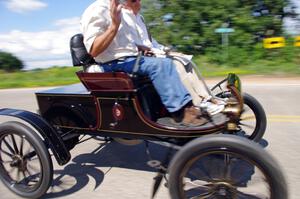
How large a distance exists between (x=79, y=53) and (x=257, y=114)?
6.17 ft

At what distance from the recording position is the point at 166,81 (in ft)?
10.7

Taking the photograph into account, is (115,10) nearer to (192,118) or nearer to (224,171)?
(192,118)

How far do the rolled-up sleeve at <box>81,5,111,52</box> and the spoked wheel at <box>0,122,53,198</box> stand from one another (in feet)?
2.92

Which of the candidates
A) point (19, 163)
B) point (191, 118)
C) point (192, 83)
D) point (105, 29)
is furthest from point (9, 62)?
point (191, 118)

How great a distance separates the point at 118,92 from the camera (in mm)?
3311

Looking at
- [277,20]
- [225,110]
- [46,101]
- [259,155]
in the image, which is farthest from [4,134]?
[277,20]

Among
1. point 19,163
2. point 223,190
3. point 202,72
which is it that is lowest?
point 202,72

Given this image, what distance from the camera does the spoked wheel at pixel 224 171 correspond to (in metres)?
2.60

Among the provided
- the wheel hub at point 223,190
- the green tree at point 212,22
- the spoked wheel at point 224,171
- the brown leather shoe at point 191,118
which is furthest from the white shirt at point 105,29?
the green tree at point 212,22

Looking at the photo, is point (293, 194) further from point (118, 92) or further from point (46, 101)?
point (46, 101)

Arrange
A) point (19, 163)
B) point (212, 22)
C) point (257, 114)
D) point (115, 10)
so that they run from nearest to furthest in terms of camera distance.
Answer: point (115, 10), point (19, 163), point (257, 114), point (212, 22)

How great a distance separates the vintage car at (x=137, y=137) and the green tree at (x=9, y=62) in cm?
1512

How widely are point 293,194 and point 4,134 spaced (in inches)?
95.7

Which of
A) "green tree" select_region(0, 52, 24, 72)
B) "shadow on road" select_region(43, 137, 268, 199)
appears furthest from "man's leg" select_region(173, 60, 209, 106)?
"green tree" select_region(0, 52, 24, 72)
